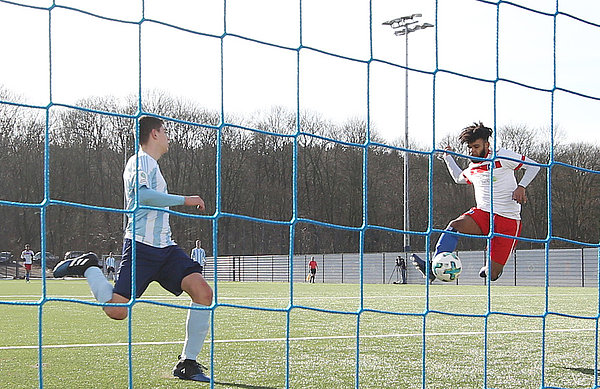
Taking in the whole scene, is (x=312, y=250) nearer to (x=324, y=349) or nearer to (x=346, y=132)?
(x=346, y=132)

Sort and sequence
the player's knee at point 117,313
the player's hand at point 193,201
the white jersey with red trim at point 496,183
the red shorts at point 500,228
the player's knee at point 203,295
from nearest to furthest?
the player's hand at point 193,201 → the player's knee at point 203,295 → the player's knee at point 117,313 → the white jersey with red trim at point 496,183 → the red shorts at point 500,228

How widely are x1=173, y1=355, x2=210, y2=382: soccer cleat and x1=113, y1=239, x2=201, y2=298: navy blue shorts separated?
38 cm

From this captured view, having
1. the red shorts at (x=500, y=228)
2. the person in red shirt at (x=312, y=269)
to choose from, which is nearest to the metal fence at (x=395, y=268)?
the person in red shirt at (x=312, y=269)

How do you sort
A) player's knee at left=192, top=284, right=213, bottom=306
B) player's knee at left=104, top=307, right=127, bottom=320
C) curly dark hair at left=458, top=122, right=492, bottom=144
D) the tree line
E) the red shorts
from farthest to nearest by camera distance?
the tree line → the red shorts → curly dark hair at left=458, top=122, right=492, bottom=144 → player's knee at left=104, top=307, right=127, bottom=320 → player's knee at left=192, top=284, right=213, bottom=306

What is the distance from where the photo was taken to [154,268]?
417 centimetres

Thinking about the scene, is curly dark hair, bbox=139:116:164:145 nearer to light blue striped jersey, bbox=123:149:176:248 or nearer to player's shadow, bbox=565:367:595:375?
light blue striped jersey, bbox=123:149:176:248

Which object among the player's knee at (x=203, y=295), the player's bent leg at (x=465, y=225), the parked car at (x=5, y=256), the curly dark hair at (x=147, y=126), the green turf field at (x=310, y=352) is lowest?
the parked car at (x=5, y=256)

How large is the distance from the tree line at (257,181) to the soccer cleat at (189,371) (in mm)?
18481

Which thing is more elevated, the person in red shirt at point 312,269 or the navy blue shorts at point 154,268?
the navy blue shorts at point 154,268

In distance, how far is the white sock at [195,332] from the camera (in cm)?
417

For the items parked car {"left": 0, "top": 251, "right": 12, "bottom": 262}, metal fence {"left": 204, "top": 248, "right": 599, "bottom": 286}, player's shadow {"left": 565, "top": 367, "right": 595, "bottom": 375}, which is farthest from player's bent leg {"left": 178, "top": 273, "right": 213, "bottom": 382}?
parked car {"left": 0, "top": 251, "right": 12, "bottom": 262}

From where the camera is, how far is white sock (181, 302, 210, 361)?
4172 millimetres

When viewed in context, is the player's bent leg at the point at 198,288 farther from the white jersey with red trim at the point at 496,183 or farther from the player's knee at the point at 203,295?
the white jersey with red trim at the point at 496,183

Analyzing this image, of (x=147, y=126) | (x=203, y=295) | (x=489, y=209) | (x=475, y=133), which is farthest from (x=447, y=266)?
(x=147, y=126)
